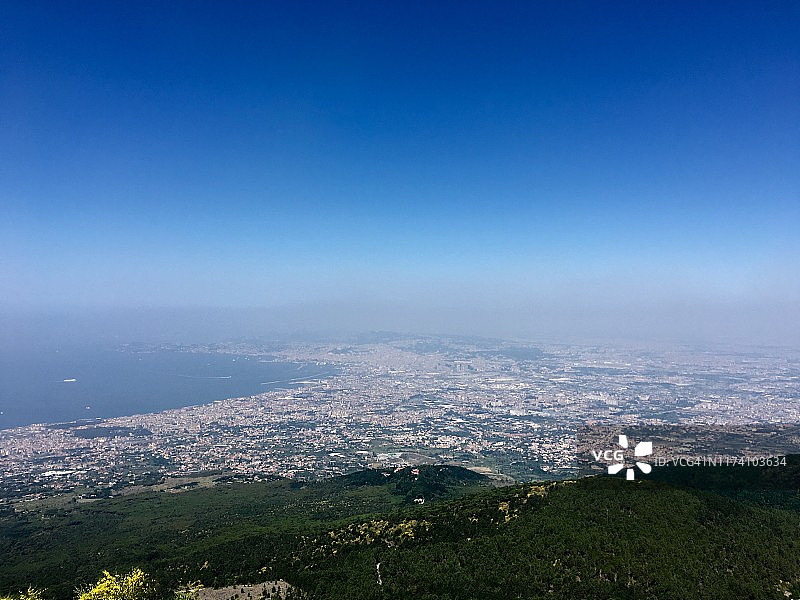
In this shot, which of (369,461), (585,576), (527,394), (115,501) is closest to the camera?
(585,576)

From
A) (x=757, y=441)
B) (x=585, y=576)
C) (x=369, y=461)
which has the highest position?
(x=585, y=576)

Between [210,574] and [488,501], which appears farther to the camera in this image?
[488,501]

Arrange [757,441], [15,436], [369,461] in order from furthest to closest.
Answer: [15,436] < [369,461] < [757,441]

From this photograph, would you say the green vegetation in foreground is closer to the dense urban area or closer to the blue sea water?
the dense urban area

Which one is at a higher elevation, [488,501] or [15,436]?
[488,501]

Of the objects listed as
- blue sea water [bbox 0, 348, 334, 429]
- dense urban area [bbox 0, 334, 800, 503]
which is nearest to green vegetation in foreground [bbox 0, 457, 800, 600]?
dense urban area [bbox 0, 334, 800, 503]

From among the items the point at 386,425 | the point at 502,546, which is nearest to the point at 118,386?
the point at 386,425

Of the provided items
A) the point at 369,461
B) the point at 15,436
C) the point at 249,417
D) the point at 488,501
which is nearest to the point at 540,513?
the point at 488,501

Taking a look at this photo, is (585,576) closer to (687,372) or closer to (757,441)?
(757,441)
